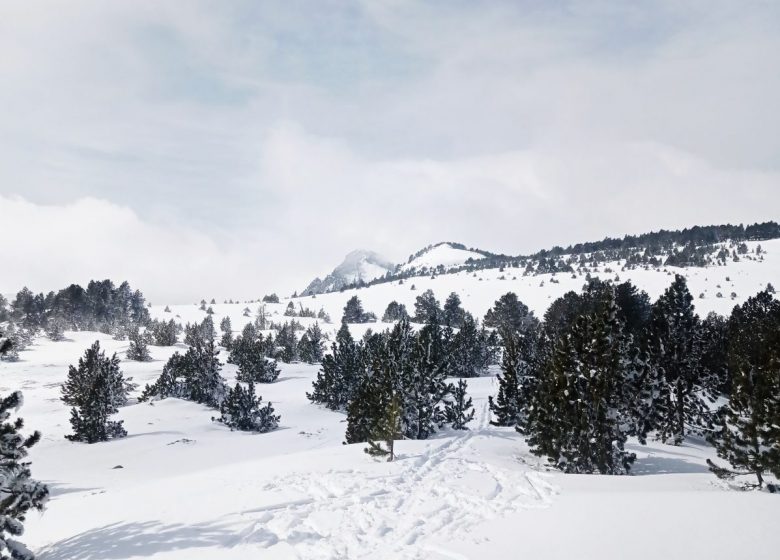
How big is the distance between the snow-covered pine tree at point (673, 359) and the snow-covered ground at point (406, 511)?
7.14m

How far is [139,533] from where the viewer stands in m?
12.2

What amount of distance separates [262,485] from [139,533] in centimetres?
419

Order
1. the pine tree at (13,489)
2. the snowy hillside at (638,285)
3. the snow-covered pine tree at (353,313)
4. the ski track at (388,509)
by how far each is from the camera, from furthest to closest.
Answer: the snow-covered pine tree at (353,313)
the snowy hillside at (638,285)
the pine tree at (13,489)
the ski track at (388,509)

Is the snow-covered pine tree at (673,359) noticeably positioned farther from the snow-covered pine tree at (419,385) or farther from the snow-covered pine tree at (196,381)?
the snow-covered pine tree at (196,381)

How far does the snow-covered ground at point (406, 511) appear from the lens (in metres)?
10.1

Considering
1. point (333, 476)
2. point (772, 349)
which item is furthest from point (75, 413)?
point (772, 349)

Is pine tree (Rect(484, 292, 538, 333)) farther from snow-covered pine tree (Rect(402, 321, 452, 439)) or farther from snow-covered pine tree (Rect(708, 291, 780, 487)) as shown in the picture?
snow-covered pine tree (Rect(708, 291, 780, 487))

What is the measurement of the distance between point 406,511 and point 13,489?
10212mm

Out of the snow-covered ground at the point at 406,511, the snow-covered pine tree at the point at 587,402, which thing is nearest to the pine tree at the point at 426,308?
the snow-covered ground at the point at 406,511

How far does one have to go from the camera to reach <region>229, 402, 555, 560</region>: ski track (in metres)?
10.8

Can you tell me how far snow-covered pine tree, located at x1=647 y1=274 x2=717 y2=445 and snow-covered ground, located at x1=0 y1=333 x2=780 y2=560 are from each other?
714cm

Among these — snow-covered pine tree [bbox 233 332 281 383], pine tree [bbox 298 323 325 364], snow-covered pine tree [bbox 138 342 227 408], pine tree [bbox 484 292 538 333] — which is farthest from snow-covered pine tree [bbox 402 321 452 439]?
pine tree [bbox 484 292 538 333]

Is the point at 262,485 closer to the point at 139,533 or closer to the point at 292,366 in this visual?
the point at 139,533

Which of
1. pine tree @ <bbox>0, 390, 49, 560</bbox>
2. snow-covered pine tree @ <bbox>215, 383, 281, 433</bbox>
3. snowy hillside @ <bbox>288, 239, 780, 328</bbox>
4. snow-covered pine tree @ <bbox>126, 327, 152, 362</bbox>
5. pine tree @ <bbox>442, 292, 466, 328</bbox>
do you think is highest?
snowy hillside @ <bbox>288, 239, 780, 328</bbox>
